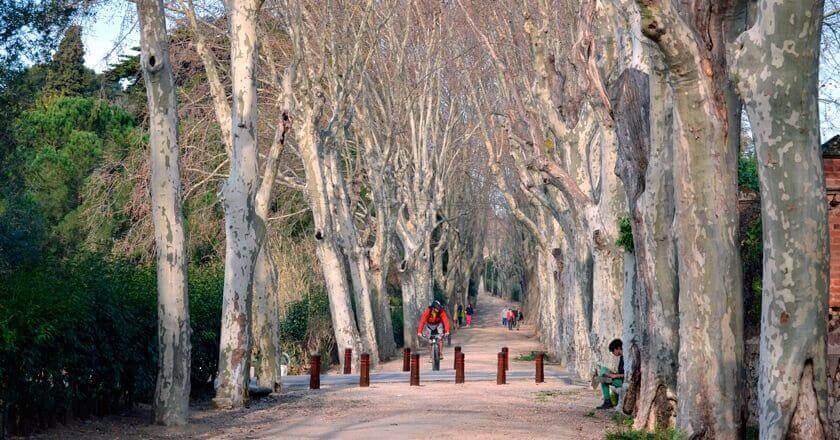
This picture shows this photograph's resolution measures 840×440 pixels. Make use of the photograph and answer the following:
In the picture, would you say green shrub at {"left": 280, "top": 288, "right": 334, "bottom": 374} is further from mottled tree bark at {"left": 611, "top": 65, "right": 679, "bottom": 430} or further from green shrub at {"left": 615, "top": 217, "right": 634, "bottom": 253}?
mottled tree bark at {"left": 611, "top": 65, "right": 679, "bottom": 430}

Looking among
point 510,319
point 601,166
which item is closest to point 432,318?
point 601,166

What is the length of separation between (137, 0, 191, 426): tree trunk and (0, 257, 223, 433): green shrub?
0.56 metres

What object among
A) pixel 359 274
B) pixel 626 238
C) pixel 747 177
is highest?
pixel 747 177

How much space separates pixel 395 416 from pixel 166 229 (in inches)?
150

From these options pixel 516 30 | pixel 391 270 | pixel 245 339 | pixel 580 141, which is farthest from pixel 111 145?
pixel 245 339

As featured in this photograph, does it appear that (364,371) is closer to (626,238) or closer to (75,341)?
(626,238)

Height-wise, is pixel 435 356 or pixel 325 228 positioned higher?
pixel 325 228

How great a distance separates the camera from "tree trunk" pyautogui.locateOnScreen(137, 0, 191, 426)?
42.6ft

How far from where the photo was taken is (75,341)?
11.4m

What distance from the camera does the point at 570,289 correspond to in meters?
26.3

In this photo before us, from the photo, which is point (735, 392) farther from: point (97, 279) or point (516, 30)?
point (516, 30)

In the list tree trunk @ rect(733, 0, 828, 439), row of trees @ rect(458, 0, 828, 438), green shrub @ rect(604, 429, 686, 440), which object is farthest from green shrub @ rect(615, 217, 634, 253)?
tree trunk @ rect(733, 0, 828, 439)

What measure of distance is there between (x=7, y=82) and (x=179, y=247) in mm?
9906

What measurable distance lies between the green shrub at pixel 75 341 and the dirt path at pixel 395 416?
0.36 meters
